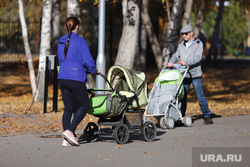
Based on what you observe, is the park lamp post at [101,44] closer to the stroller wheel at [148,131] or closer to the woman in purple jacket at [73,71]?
the stroller wheel at [148,131]

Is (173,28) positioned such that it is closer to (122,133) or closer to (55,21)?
(55,21)

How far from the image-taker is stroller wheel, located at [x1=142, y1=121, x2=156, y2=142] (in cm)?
872

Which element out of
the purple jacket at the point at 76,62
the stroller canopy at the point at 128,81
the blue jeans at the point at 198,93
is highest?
the purple jacket at the point at 76,62

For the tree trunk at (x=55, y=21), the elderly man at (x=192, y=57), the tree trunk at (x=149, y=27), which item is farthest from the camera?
the tree trunk at (x=55, y=21)

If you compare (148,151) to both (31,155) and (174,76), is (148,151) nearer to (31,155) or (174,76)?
(31,155)

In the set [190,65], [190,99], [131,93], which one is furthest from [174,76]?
[190,99]

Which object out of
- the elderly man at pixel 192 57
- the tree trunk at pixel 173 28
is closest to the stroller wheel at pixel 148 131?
the elderly man at pixel 192 57

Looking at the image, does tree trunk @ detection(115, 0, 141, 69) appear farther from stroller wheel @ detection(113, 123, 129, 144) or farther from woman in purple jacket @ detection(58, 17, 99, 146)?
woman in purple jacket @ detection(58, 17, 99, 146)

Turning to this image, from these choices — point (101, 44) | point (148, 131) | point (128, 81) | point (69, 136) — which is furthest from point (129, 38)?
point (69, 136)

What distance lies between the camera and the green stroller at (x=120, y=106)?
27.5 feet

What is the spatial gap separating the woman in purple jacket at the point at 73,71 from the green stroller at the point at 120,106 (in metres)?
0.27

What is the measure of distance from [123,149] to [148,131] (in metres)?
1.00

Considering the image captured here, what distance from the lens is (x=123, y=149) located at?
798 cm

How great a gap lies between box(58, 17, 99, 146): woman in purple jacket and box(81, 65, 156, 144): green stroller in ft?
0.88
